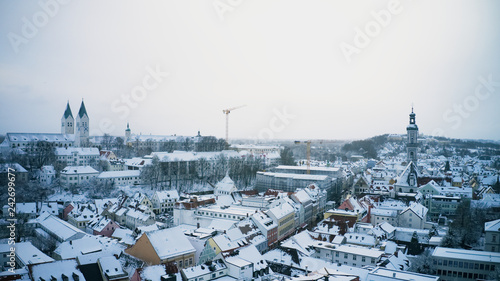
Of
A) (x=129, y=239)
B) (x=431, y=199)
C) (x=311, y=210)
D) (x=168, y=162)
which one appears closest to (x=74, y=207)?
(x=129, y=239)

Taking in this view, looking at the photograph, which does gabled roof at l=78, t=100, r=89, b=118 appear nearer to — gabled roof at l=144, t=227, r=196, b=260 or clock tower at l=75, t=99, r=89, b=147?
clock tower at l=75, t=99, r=89, b=147

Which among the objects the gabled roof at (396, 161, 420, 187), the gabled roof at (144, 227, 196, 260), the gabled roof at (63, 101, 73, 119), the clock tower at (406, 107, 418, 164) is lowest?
the gabled roof at (144, 227, 196, 260)

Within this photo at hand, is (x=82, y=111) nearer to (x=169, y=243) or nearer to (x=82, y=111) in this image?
(x=82, y=111)

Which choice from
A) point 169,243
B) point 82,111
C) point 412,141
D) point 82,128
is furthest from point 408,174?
point 82,111

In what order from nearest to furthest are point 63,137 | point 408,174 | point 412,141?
point 408,174 < point 412,141 < point 63,137

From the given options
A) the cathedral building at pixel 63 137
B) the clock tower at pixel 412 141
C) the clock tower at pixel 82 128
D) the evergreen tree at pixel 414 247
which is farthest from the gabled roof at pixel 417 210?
the clock tower at pixel 82 128

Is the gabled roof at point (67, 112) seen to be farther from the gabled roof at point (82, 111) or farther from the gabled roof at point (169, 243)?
the gabled roof at point (169, 243)

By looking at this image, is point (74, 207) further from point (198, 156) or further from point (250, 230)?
point (198, 156)

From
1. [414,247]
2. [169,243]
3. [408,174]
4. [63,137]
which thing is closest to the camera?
[169,243]

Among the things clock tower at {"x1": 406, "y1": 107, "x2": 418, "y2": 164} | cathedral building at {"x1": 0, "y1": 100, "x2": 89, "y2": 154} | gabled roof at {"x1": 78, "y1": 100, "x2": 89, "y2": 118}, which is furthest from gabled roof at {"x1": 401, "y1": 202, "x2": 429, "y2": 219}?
gabled roof at {"x1": 78, "y1": 100, "x2": 89, "y2": 118}
